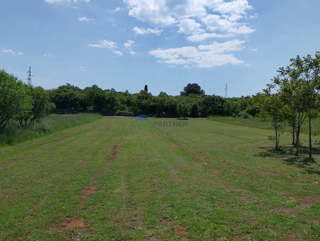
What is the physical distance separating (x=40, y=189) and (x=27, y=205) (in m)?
1.31

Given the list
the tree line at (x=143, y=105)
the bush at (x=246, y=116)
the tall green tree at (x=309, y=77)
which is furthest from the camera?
the tree line at (x=143, y=105)

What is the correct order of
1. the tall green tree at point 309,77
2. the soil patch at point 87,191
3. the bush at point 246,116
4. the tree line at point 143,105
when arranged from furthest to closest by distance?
the tree line at point 143,105, the bush at point 246,116, the tall green tree at point 309,77, the soil patch at point 87,191

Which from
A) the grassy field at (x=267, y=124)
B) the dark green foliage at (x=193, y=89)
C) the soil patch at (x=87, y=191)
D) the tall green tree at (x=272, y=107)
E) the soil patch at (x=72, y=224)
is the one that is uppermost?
the dark green foliage at (x=193, y=89)

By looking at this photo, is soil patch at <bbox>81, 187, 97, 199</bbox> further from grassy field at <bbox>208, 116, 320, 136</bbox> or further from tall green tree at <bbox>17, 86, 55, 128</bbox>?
tall green tree at <bbox>17, 86, 55, 128</bbox>

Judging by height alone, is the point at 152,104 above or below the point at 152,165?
above

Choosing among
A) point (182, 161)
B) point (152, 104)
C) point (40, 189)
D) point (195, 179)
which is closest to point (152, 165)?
point (182, 161)

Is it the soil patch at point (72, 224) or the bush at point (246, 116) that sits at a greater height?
the bush at point (246, 116)

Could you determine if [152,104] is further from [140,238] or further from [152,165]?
[140,238]

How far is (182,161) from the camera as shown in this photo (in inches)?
452

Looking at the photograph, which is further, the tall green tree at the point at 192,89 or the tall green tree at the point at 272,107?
the tall green tree at the point at 192,89

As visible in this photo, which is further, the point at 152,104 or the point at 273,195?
the point at 152,104

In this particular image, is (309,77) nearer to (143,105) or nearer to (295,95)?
(295,95)

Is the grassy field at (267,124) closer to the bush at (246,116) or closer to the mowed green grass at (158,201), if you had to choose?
the mowed green grass at (158,201)

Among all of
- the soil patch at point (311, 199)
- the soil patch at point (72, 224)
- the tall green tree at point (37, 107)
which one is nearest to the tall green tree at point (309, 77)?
the soil patch at point (311, 199)
